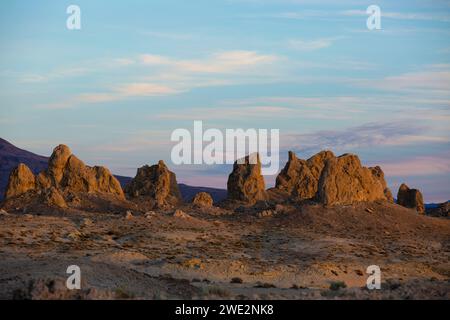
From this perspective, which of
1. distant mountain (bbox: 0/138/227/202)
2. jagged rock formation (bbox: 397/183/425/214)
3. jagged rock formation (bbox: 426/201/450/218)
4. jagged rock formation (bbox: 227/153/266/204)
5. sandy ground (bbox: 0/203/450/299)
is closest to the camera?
sandy ground (bbox: 0/203/450/299)

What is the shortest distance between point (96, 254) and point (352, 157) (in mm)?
36078

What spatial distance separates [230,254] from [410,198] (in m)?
49.1

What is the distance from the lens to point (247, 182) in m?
77.2

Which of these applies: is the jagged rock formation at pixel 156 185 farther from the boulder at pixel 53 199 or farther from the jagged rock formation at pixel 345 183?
the jagged rock formation at pixel 345 183

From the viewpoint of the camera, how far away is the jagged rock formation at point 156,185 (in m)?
79.0

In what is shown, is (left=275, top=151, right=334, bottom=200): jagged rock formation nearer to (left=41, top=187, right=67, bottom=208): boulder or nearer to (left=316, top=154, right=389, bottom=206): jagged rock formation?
(left=316, top=154, right=389, bottom=206): jagged rock formation

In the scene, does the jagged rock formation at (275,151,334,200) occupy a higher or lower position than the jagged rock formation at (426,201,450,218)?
higher

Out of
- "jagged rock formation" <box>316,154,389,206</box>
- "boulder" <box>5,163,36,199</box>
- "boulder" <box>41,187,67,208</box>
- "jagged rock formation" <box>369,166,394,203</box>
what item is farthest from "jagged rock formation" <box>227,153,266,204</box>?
"boulder" <box>5,163,36,199</box>

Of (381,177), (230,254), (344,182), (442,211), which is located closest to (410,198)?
(381,177)

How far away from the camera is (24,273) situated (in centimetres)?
2736

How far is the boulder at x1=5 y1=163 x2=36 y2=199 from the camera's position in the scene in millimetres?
68812

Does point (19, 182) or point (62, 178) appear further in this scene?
point (62, 178)

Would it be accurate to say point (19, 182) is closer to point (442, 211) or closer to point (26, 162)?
point (442, 211)

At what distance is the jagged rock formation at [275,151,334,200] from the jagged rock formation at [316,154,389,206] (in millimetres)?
15049
